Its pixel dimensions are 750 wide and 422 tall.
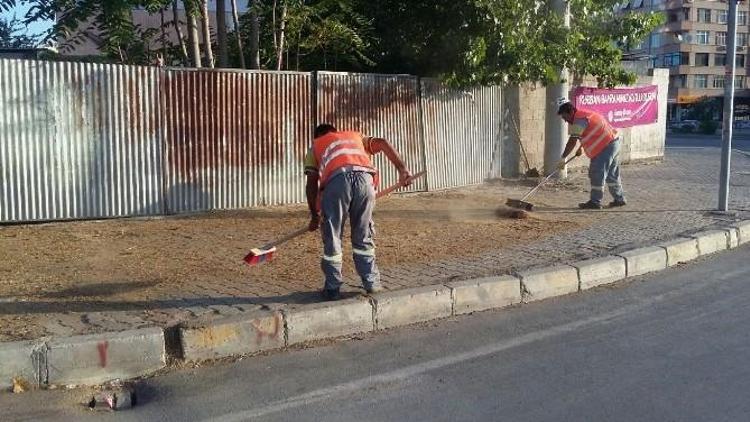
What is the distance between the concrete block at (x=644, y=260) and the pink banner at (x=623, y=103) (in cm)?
828

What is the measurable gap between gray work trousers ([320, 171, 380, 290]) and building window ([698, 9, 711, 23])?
91288 millimetres

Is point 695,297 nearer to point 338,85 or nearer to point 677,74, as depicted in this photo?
point 338,85

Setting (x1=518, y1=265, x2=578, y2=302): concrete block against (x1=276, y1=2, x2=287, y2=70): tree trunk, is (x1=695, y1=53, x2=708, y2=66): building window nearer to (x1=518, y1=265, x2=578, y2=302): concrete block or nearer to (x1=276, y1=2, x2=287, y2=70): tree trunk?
(x1=276, y1=2, x2=287, y2=70): tree trunk

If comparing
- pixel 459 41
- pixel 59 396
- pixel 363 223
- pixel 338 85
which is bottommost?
pixel 59 396

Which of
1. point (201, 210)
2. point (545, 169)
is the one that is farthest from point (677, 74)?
point (201, 210)

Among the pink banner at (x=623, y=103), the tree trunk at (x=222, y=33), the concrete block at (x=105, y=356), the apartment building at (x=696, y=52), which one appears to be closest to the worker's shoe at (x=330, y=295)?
the concrete block at (x=105, y=356)

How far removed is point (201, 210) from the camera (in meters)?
9.63

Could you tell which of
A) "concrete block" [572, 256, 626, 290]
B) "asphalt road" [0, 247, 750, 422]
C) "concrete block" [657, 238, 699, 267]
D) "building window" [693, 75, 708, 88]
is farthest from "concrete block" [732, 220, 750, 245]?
"building window" [693, 75, 708, 88]

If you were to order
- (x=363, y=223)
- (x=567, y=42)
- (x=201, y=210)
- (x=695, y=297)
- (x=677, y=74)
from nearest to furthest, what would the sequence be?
(x=363, y=223) → (x=695, y=297) → (x=201, y=210) → (x=567, y=42) → (x=677, y=74)

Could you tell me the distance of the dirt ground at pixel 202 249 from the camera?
19.9ft

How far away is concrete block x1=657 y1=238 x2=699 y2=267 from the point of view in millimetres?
8008

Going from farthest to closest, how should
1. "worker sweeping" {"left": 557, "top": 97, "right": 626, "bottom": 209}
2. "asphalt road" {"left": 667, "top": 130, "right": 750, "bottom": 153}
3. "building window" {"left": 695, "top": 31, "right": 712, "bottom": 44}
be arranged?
"building window" {"left": 695, "top": 31, "right": 712, "bottom": 44}
"asphalt road" {"left": 667, "top": 130, "right": 750, "bottom": 153}
"worker sweeping" {"left": 557, "top": 97, "right": 626, "bottom": 209}

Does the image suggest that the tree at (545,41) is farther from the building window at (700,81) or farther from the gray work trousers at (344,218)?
the building window at (700,81)

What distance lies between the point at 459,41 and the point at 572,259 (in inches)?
215
